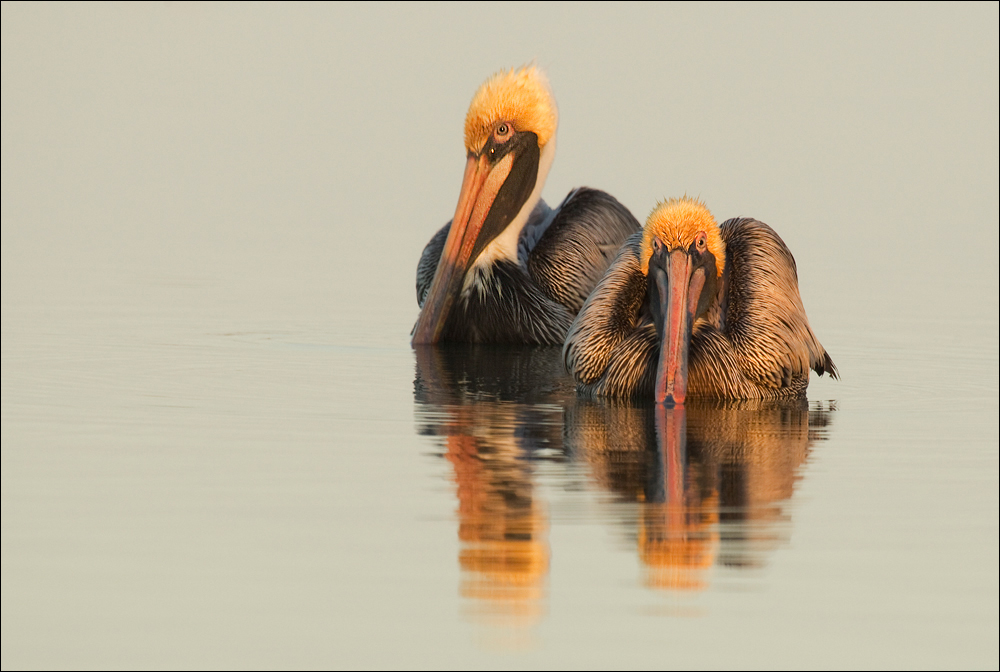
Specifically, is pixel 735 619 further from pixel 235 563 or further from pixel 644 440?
pixel 644 440

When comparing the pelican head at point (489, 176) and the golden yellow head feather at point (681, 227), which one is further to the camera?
the pelican head at point (489, 176)

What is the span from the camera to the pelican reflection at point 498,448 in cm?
477

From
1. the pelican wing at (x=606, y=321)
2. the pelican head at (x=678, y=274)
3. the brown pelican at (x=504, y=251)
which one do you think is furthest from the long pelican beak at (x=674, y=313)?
the brown pelican at (x=504, y=251)

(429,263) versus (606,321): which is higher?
(429,263)

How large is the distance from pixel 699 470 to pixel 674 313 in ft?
5.06

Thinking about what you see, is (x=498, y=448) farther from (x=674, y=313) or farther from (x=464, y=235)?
(x=464, y=235)

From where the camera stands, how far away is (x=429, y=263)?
1149cm

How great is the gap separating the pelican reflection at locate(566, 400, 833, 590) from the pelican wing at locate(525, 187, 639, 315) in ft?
8.97

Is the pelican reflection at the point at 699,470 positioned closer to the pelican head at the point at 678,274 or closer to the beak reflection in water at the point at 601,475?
the beak reflection in water at the point at 601,475

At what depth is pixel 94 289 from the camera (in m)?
14.0

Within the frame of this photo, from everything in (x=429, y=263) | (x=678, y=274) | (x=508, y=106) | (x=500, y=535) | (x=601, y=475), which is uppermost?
(x=508, y=106)

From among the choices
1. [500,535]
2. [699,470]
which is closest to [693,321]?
[699,470]

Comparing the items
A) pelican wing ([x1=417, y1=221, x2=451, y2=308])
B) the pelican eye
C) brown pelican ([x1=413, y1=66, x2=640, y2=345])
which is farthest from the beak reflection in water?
pelican wing ([x1=417, y1=221, x2=451, y2=308])

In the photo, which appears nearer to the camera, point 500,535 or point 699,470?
point 500,535
